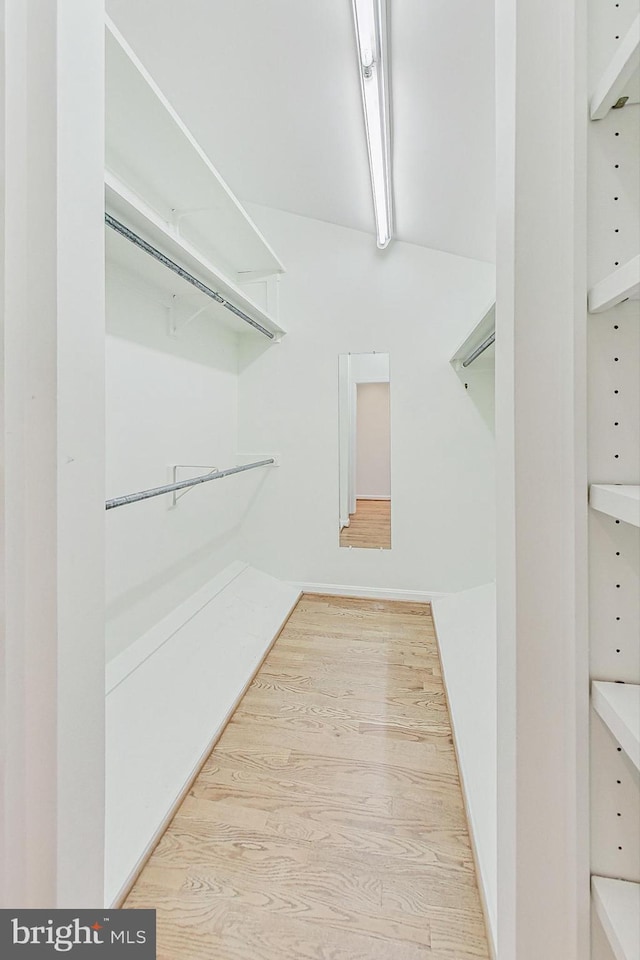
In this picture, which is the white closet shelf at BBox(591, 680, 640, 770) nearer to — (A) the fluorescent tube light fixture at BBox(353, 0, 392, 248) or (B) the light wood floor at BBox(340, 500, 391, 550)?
(A) the fluorescent tube light fixture at BBox(353, 0, 392, 248)

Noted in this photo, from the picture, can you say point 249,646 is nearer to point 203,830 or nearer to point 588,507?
point 203,830

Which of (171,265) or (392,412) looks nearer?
(171,265)

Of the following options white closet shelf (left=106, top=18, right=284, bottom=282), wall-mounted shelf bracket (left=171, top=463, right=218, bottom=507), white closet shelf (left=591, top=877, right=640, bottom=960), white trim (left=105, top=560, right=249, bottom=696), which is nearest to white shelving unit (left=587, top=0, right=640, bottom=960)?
white closet shelf (left=591, top=877, right=640, bottom=960)

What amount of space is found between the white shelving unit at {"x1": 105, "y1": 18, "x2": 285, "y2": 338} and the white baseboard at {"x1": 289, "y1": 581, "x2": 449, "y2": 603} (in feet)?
5.89

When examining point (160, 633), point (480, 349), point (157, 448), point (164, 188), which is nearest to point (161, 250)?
point (164, 188)

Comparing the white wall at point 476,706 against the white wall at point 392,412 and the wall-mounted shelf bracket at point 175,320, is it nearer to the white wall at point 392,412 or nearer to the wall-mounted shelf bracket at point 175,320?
the white wall at point 392,412

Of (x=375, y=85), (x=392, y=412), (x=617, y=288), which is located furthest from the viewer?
(x=392, y=412)

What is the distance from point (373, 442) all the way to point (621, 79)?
245cm

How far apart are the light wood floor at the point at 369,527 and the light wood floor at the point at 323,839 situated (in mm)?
1155

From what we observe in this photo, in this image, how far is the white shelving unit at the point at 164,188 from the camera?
1357 millimetres

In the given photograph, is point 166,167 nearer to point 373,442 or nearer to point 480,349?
point 480,349

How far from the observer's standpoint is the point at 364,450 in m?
3.03

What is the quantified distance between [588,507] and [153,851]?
1361mm

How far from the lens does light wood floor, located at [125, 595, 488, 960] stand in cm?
97
